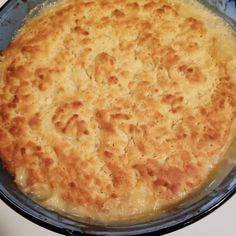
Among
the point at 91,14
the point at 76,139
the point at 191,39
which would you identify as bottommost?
the point at 76,139

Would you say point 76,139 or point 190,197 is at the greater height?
point 76,139

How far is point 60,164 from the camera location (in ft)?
4.00

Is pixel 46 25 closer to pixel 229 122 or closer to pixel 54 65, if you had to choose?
pixel 54 65

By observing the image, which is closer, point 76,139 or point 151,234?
point 151,234

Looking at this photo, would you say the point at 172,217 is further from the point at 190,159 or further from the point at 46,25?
the point at 46,25

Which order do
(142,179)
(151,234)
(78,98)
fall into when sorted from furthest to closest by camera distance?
(78,98) → (142,179) → (151,234)

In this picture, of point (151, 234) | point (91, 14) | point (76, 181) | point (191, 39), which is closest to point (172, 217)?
point (151, 234)

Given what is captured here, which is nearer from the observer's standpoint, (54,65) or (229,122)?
(229,122)

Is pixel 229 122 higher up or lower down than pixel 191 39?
lower down

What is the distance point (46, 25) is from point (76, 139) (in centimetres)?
42

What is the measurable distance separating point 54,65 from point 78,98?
14cm

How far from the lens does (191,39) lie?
54.2 inches

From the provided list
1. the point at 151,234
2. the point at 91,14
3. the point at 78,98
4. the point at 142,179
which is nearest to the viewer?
the point at 151,234

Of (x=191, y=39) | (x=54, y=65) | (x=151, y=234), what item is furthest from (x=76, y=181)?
(x=191, y=39)
